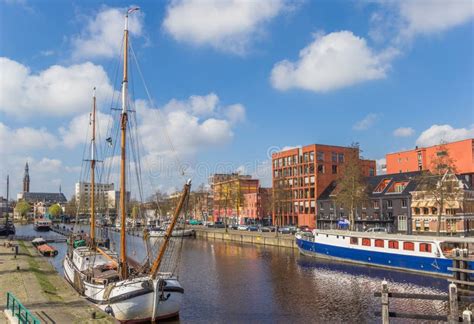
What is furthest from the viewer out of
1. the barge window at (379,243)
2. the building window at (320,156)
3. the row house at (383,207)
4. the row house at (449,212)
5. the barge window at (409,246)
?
the building window at (320,156)

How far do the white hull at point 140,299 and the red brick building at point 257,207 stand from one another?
10978cm

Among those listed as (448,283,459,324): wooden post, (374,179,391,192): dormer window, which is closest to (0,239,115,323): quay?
(448,283,459,324): wooden post

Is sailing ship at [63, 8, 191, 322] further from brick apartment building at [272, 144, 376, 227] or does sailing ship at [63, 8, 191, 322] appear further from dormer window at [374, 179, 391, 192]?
brick apartment building at [272, 144, 376, 227]

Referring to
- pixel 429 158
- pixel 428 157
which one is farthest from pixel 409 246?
pixel 428 157

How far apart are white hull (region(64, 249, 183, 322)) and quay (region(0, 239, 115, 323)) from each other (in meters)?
1.78

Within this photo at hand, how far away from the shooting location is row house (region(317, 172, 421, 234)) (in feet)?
289

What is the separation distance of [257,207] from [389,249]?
3617 inches

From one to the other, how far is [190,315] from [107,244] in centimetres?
6008

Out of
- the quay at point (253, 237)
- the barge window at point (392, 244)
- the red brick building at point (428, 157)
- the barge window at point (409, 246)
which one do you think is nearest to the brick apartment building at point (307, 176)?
the red brick building at point (428, 157)

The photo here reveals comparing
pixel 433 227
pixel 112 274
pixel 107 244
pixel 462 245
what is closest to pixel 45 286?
pixel 112 274

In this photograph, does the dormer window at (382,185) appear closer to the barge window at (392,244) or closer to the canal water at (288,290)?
the canal water at (288,290)

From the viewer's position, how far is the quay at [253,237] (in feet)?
273

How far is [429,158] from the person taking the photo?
106m

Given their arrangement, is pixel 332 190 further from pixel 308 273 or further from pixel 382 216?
pixel 308 273
